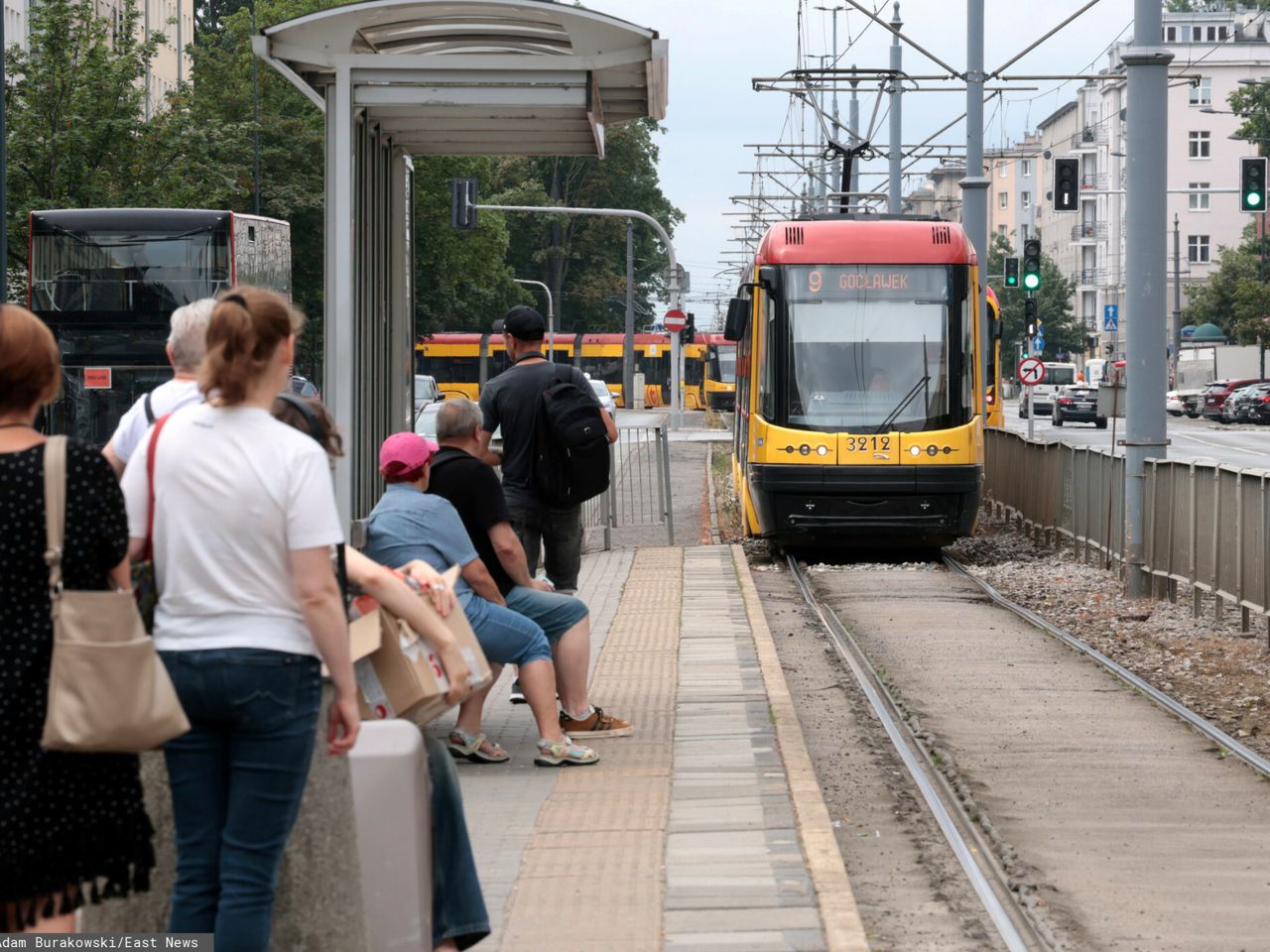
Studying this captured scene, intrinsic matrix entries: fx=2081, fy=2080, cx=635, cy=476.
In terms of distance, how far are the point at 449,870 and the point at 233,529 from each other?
127 centimetres

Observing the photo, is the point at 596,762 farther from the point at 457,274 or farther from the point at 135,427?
the point at 457,274

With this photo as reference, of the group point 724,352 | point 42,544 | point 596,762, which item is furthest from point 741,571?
point 724,352

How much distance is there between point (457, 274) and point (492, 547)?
5648 cm

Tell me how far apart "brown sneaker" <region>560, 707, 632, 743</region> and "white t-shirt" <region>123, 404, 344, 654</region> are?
4797mm

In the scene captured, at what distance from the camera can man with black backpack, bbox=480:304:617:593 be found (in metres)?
9.59

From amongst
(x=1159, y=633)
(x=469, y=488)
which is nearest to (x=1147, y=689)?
(x=1159, y=633)

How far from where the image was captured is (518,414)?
31.8ft

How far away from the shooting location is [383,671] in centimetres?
533

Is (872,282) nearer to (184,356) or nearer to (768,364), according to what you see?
(768,364)

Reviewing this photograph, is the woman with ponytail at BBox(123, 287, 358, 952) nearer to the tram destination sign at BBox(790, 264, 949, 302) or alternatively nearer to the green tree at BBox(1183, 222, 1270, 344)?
the tram destination sign at BBox(790, 264, 949, 302)

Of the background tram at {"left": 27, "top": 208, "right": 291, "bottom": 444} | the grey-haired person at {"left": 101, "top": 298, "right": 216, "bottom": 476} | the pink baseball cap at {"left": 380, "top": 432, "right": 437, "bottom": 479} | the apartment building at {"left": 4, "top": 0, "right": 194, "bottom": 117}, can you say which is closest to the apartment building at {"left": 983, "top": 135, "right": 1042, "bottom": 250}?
the apartment building at {"left": 4, "top": 0, "right": 194, "bottom": 117}

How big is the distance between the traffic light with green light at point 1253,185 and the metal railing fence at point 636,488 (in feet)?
36.6

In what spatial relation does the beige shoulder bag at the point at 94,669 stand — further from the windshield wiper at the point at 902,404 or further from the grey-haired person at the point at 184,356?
the windshield wiper at the point at 902,404

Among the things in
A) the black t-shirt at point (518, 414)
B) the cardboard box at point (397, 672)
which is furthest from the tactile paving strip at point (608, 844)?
Result: the black t-shirt at point (518, 414)
